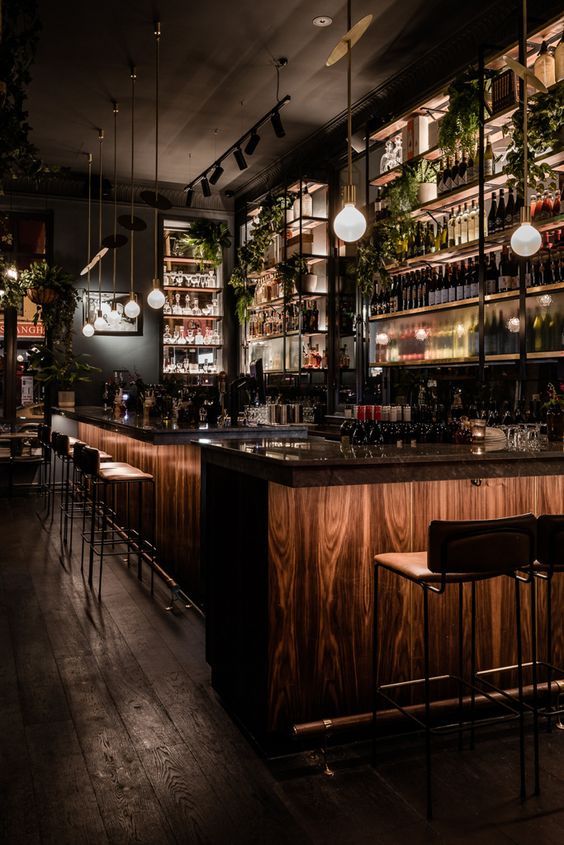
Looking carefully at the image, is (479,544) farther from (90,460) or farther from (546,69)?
(546,69)

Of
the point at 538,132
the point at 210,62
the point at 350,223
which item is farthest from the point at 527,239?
the point at 210,62

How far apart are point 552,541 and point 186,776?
1.48 metres

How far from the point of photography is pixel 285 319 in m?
8.09

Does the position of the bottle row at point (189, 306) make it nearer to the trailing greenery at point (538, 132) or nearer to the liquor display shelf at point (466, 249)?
the liquor display shelf at point (466, 249)

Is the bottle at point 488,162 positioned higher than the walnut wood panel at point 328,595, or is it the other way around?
the bottle at point 488,162

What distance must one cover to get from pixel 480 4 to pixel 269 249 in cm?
408

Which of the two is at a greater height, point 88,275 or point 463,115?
point 463,115

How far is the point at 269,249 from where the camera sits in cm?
880

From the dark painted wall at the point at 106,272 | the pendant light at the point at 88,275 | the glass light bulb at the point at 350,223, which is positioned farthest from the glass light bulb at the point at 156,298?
the glass light bulb at the point at 350,223

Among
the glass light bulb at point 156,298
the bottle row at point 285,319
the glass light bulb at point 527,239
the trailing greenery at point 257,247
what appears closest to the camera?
the glass light bulb at point 527,239

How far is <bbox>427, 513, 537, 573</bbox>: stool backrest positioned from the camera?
7.61 ft

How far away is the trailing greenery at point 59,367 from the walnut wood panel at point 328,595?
693 centimetres

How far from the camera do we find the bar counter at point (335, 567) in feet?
8.93

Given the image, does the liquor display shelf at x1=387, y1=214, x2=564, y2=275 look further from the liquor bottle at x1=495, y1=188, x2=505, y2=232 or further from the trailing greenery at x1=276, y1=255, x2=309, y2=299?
the trailing greenery at x1=276, y1=255, x2=309, y2=299
